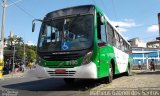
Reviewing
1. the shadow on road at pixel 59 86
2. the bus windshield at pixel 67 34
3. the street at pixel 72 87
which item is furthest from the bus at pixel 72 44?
the shadow on road at pixel 59 86

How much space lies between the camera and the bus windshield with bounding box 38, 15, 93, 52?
39.0ft

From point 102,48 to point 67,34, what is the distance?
67.4 inches

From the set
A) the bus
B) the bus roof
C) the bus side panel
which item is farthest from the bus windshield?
the bus side panel

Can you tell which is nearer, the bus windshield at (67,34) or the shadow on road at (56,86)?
the bus windshield at (67,34)

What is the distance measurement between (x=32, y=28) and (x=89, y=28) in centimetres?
298

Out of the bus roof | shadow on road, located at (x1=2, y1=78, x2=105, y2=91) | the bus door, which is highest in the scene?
the bus roof

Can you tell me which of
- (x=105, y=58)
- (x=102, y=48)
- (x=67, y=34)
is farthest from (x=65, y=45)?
(x=105, y=58)

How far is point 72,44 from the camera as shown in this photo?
1191cm

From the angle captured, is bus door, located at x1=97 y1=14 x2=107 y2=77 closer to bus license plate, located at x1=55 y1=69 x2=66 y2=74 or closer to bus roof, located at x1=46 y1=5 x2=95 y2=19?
bus roof, located at x1=46 y1=5 x2=95 y2=19

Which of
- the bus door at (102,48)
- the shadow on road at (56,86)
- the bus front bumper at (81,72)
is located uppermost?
the bus door at (102,48)

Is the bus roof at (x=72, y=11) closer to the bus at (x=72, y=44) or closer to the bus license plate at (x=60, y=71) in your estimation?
the bus at (x=72, y=44)

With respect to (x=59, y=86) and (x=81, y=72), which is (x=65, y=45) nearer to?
(x=81, y=72)

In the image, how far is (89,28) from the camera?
12.1 meters

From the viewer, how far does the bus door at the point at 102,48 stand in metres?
12.5
